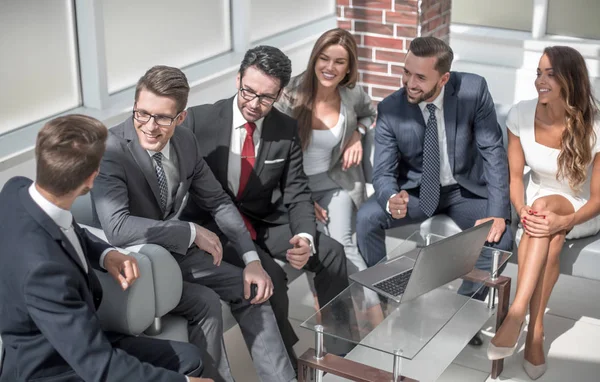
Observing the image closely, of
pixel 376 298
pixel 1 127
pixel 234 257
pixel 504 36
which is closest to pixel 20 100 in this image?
pixel 1 127

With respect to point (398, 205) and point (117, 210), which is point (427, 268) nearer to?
point (398, 205)

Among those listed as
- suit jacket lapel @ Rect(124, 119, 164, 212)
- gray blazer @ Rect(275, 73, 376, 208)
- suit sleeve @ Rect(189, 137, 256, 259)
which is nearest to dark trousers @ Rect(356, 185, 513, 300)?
gray blazer @ Rect(275, 73, 376, 208)

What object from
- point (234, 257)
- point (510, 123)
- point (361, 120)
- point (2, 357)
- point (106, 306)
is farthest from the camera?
point (361, 120)

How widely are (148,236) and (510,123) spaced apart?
1.76 m

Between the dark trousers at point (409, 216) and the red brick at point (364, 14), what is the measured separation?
1886 mm

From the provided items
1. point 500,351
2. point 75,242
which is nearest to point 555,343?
point 500,351

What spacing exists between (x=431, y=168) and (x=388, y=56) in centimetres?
185

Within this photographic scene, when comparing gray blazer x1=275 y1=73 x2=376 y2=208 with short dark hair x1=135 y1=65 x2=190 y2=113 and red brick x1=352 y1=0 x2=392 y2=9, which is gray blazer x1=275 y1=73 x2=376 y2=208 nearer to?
short dark hair x1=135 y1=65 x2=190 y2=113

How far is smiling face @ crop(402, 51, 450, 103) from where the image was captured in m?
3.85

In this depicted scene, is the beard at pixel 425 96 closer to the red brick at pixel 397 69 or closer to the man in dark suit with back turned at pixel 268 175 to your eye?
the man in dark suit with back turned at pixel 268 175

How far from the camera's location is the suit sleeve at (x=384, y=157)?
13.1 feet

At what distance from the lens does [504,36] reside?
20.4 ft

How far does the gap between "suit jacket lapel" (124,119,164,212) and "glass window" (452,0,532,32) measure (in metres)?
3.94

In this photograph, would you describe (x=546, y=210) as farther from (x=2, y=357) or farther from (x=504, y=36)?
(x=504, y=36)
